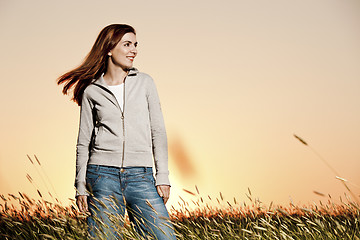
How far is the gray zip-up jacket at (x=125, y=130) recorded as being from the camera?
3019mm

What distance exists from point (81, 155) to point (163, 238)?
0.98 metres

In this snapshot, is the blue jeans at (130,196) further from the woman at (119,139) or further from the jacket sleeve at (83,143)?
the jacket sleeve at (83,143)

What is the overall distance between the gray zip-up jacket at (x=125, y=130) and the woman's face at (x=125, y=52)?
98mm

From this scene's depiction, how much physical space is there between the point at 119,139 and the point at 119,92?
1.34ft

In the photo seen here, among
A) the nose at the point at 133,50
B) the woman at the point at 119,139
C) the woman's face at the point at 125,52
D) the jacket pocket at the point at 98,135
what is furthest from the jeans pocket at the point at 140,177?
the nose at the point at 133,50

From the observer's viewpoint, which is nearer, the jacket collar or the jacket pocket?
the jacket pocket

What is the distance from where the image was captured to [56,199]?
9.84 feet

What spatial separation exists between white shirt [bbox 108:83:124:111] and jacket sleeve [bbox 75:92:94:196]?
243mm

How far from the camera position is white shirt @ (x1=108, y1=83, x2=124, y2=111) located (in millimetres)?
3145

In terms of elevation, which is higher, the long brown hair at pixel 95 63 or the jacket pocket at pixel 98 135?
the long brown hair at pixel 95 63

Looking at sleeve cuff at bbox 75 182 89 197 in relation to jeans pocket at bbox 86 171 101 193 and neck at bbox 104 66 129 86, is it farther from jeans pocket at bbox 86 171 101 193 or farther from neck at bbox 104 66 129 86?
neck at bbox 104 66 129 86

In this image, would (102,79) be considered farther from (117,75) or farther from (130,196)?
(130,196)

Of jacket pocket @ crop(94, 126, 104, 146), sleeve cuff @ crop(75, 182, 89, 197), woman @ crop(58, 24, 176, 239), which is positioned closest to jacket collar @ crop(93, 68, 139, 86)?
woman @ crop(58, 24, 176, 239)

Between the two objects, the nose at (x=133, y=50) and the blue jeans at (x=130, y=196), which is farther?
the nose at (x=133, y=50)
